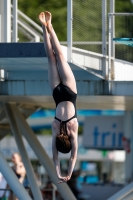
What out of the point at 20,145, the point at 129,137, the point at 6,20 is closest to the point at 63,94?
the point at 6,20

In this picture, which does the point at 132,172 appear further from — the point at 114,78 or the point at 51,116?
the point at 51,116

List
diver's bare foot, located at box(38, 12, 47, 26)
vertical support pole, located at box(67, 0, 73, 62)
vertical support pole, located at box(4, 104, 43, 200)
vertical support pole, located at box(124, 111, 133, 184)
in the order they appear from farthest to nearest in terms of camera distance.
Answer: vertical support pole, located at box(124, 111, 133, 184)
vertical support pole, located at box(4, 104, 43, 200)
vertical support pole, located at box(67, 0, 73, 62)
diver's bare foot, located at box(38, 12, 47, 26)

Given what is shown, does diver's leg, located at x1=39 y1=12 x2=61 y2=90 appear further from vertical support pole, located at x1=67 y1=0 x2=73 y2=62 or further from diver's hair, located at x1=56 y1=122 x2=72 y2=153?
vertical support pole, located at x1=67 y1=0 x2=73 y2=62

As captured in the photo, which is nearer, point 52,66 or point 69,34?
point 52,66

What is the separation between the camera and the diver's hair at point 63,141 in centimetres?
1171

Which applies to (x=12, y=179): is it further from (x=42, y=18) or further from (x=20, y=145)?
(x=42, y=18)

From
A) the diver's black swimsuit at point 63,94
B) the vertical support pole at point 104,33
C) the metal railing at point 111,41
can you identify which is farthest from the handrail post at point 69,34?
the diver's black swimsuit at point 63,94

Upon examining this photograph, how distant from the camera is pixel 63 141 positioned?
38.4 ft

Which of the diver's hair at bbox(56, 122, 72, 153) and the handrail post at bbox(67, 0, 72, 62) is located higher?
the handrail post at bbox(67, 0, 72, 62)

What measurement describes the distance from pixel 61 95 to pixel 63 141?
30.0 inches

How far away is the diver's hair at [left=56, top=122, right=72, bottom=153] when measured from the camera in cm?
1171

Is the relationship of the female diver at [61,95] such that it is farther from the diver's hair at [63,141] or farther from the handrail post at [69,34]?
the handrail post at [69,34]

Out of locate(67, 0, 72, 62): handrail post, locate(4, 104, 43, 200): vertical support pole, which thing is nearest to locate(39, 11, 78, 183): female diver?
locate(67, 0, 72, 62): handrail post

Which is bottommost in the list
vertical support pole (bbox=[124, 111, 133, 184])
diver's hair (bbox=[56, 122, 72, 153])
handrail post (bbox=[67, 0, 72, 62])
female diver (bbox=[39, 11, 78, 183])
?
vertical support pole (bbox=[124, 111, 133, 184])
